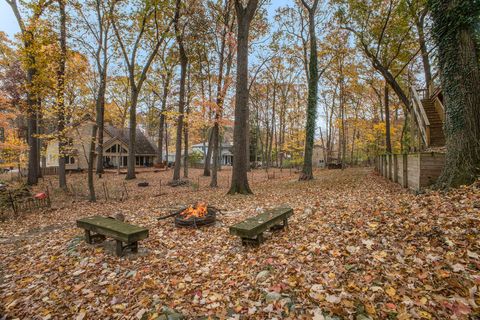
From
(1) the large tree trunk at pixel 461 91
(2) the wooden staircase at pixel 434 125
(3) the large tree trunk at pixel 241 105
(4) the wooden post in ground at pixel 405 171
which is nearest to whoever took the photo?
(1) the large tree trunk at pixel 461 91

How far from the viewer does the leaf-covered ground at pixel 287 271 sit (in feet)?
8.91

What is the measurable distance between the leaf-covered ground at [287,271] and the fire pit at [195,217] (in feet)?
1.06

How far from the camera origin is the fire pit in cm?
615

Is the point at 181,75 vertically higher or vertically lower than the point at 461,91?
higher

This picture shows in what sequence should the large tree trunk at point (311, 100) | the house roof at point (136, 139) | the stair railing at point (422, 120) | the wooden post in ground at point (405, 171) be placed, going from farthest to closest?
the house roof at point (136, 139), the large tree trunk at point (311, 100), the wooden post in ground at point (405, 171), the stair railing at point (422, 120)

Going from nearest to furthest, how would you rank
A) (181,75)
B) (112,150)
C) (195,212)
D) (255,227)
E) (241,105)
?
(255,227) → (195,212) → (241,105) → (181,75) → (112,150)

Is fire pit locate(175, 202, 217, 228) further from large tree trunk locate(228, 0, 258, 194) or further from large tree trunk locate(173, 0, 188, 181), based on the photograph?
large tree trunk locate(173, 0, 188, 181)

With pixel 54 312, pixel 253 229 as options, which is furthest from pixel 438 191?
pixel 54 312

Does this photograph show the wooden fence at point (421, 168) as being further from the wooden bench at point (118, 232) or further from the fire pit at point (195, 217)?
the wooden bench at point (118, 232)

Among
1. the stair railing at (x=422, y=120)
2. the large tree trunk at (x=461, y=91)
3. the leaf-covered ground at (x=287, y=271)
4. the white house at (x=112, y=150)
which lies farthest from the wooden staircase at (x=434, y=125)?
the white house at (x=112, y=150)

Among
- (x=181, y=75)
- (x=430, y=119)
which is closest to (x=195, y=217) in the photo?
(x=430, y=119)

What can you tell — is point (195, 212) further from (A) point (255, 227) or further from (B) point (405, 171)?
(B) point (405, 171)

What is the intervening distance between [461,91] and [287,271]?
5947 mm

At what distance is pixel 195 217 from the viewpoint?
6.21m
